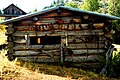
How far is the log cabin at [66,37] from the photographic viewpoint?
1248 cm

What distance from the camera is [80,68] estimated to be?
12.5 meters

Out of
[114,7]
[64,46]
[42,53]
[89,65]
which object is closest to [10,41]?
[42,53]

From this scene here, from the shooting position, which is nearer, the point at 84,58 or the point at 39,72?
the point at 39,72

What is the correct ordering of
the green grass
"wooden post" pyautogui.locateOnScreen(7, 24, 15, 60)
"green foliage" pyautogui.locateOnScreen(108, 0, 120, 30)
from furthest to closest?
"green foliage" pyautogui.locateOnScreen(108, 0, 120, 30)
"wooden post" pyautogui.locateOnScreen(7, 24, 15, 60)
the green grass

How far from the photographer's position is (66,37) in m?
12.5

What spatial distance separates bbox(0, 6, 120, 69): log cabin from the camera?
12.5 meters

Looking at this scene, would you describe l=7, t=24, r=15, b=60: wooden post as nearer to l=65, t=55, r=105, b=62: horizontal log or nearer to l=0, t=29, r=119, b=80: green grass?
l=0, t=29, r=119, b=80: green grass

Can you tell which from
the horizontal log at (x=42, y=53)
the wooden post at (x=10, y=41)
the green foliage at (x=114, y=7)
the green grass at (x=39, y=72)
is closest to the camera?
the green grass at (x=39, y=72)

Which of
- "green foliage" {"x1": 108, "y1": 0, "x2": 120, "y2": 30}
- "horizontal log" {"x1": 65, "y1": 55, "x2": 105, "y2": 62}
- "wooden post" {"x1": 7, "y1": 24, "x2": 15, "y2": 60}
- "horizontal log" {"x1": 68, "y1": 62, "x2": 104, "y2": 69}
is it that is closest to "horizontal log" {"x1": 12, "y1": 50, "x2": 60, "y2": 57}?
"wooden post" {"x1": 7, "y1": 24, "x2": 15, "y2": 60}

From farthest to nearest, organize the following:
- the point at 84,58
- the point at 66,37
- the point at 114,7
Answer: the point at 114,7 < the point at 84,58 < the point at 66,37

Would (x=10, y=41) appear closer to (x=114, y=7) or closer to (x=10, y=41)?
(x=10, y=41)

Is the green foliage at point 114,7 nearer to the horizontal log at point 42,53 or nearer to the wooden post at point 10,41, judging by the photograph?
the horizontal log at point 42,53

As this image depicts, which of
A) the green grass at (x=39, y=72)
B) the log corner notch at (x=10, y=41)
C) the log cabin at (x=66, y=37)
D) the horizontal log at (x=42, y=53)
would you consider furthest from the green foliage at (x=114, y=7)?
the log corner notch at (x=10, y=41)

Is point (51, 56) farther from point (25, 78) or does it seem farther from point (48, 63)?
point (25, 78)
